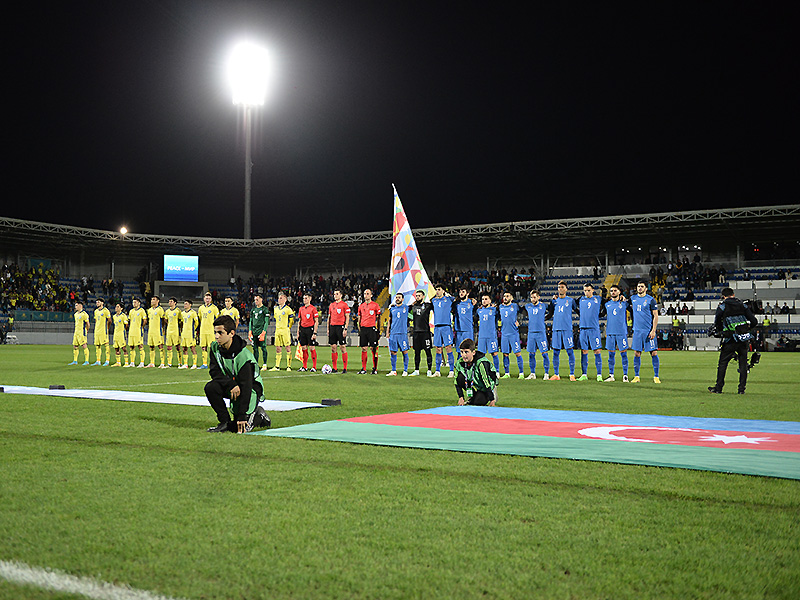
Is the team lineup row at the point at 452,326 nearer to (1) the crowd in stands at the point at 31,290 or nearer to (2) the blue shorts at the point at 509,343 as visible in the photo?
(2) the blue shorts at the point at 509,343

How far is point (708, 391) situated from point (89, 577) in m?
11.7

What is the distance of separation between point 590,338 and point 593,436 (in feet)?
29.6

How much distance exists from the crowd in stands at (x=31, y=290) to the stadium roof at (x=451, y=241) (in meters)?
1.94

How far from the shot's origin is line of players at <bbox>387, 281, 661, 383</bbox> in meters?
14.9

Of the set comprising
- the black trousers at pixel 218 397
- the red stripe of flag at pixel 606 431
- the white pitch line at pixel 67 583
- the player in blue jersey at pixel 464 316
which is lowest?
the white pitch line at pixel 67 583

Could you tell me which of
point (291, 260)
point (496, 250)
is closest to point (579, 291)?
point (496, 250)

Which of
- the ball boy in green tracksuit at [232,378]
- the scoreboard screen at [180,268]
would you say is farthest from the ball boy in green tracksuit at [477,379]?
the scoreboard screen at [180,268]

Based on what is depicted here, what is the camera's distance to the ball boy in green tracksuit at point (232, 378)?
679 centimetres

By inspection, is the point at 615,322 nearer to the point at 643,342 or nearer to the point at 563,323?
the point at 643,342

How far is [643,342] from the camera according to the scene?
1489cm

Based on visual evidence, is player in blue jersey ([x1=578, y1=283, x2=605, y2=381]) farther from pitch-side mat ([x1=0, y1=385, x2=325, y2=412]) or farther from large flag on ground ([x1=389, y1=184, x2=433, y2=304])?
large flag on ground ([x1=389, y1=184, x2=433, y2=304])

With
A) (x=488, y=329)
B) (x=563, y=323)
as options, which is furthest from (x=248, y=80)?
(x=563, y=323)

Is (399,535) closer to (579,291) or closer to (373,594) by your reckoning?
(373,594)

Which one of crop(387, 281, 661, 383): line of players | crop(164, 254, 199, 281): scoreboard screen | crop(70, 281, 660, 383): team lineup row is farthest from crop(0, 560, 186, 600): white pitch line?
crop(164, 254, 199, 281): scoreboard screen
